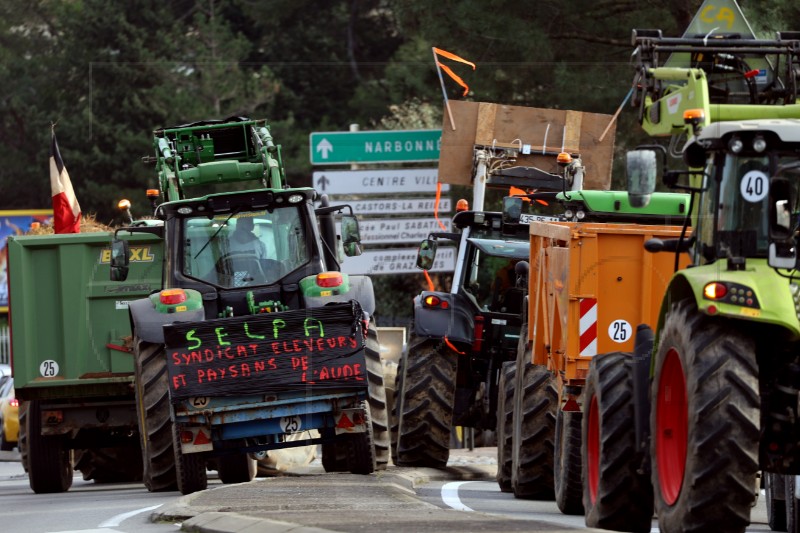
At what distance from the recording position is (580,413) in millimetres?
14789

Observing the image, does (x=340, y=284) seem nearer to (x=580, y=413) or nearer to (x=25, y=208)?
(x=580, y=413)

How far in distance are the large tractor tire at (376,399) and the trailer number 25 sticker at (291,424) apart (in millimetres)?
873

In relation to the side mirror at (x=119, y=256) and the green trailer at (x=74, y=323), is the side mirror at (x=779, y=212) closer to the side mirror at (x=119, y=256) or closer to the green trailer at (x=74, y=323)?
the side mirror at (x=119, y=256)

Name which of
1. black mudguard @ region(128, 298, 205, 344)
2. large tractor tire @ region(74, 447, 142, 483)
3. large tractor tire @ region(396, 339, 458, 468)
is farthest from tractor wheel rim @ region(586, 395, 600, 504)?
large tractor tire @ region(74, 447, 142, 483)

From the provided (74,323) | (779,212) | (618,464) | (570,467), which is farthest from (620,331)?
(74,323)

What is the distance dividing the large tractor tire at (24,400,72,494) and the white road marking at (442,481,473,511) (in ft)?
14.2

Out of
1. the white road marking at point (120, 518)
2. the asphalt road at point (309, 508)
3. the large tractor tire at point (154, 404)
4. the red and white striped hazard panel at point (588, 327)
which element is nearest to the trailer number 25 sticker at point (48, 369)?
the asphalt road at point (309, 508)

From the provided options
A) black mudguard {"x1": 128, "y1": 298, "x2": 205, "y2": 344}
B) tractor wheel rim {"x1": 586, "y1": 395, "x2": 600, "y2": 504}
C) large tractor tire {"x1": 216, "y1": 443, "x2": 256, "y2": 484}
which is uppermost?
black mudguard {"x1": 128, "y1": 298, "x2": 205, "y2": 344}

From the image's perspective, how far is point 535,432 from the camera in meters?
17.3

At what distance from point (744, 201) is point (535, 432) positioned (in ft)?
21.0

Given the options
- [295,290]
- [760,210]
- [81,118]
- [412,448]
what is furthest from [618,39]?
[81,118]

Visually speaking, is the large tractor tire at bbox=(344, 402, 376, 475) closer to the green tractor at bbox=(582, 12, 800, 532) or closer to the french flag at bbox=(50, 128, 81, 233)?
the green tractor at bbox=(582, 12, 800, 532)

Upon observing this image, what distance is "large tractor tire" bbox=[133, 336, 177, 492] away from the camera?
1800cm

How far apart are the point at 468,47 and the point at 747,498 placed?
23.9m
